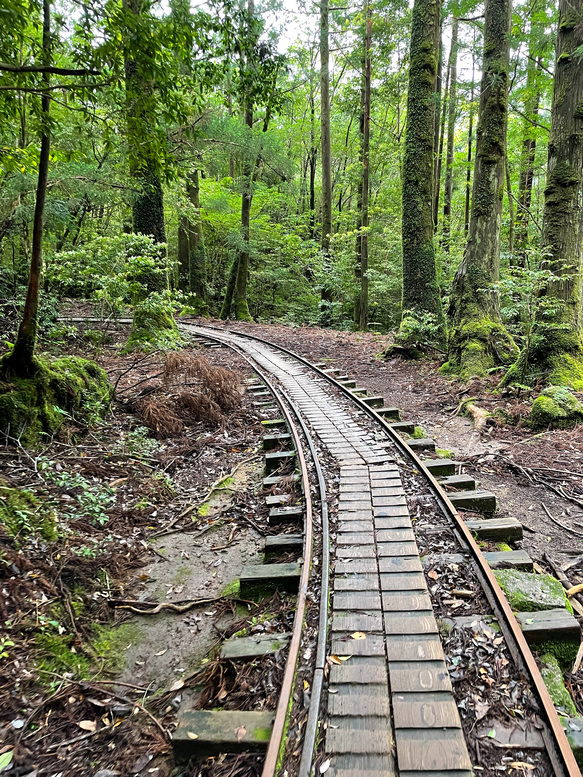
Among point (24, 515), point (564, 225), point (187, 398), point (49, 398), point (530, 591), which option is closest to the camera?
point (530, 591)

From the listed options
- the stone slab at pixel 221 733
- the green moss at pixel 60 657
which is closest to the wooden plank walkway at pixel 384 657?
the stone slab at pixel 221 733

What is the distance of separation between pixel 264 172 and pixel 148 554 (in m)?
21.4

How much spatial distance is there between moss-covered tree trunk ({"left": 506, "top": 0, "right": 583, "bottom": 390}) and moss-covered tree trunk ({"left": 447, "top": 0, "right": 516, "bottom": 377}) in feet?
5.22

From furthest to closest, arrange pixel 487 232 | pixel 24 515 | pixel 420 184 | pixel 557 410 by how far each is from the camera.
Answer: pixel 420 184
pixel 487 232
pixel 557 410
pixel 24 515

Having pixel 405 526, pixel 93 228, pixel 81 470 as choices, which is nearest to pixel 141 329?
pixel 93 228

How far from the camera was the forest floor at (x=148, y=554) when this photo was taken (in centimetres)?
272

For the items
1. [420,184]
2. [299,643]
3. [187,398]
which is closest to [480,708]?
[299,643]

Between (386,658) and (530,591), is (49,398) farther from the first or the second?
(530,591)

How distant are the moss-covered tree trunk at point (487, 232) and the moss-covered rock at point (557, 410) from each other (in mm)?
2448

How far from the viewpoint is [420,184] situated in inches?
491

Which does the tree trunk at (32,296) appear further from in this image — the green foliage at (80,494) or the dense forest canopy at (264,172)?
the green foliage at (80,494)

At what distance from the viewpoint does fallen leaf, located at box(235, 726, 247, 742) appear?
239 cm

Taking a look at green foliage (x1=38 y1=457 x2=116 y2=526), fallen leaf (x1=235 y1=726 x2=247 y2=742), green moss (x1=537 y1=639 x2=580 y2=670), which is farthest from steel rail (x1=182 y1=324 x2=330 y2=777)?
green foliage (x1=38 y1=457 x2=116 y2=526)

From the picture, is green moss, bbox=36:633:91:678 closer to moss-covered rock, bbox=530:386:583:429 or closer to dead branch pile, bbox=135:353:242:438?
dead branch pile, bbox=135:353:242:438
